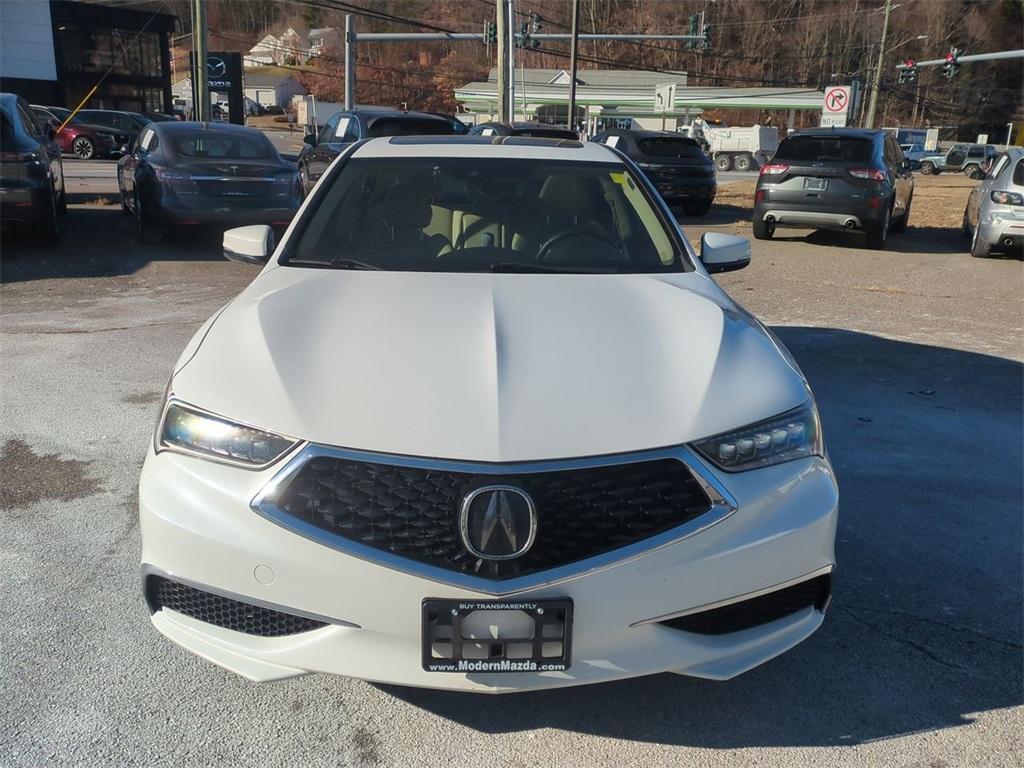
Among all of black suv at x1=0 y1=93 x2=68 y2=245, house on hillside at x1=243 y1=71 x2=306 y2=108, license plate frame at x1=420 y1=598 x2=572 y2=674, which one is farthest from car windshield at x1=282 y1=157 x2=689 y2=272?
house on hillside at x1=243 y1=71 x2=306 y2=108

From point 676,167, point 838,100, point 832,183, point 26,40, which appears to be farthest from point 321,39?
point 832,183

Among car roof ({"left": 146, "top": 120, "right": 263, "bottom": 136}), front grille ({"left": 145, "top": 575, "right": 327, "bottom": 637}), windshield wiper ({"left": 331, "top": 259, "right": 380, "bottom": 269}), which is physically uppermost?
car roof ({"left": 146, "top": 120, "right": 263, "bottom": 136})

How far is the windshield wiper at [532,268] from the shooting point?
361cm

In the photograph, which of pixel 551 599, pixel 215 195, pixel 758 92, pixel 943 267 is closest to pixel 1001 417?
pixel 551 599

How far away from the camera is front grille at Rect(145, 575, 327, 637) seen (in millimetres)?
2375

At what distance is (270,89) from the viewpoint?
316 ft

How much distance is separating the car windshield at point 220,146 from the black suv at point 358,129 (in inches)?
97.8

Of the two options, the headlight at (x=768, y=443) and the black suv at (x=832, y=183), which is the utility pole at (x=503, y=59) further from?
the headlight at (x=768, y=443)

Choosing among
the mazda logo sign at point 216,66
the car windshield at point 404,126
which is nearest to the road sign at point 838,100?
the car windshield at point 404,126

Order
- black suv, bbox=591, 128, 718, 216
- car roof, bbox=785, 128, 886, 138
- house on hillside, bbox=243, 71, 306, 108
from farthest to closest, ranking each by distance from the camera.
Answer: house on hillside, bbox=243, 71, 306, 108 < black suv, bbox=591, 128, 718, 216 < car roof, bbox=785, 128, 886, 138

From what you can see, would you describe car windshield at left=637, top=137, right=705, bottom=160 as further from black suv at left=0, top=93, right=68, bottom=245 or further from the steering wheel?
the steering wheel

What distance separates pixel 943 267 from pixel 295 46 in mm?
98338

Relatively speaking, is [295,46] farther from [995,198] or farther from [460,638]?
[460,638]

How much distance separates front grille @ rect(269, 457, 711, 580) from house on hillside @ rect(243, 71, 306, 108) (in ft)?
328
